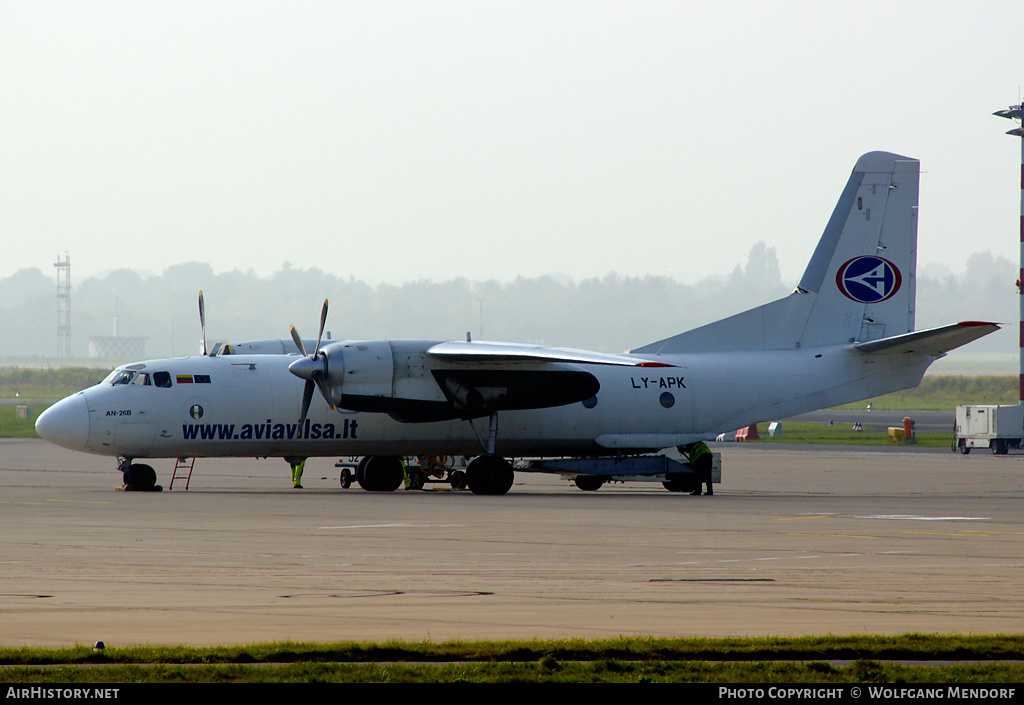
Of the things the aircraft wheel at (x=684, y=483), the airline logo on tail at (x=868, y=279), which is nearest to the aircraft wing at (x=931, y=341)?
the airline logo on tail at (x=868, y=279)

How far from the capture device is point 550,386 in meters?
30.1

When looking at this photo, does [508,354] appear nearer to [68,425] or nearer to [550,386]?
[550,386]

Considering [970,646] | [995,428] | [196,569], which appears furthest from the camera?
[995,428]

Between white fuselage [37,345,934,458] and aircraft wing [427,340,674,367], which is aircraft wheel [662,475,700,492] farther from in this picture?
aircraft wing [427,340,674,367]

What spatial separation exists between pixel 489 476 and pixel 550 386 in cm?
265

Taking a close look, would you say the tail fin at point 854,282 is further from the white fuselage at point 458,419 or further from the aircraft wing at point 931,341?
the aircraft wing at point 931,341

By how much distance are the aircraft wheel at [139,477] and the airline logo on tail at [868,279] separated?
18.4 meters

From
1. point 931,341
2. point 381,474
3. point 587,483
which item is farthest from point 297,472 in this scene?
point 931,341

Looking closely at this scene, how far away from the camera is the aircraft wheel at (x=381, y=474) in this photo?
105 ft

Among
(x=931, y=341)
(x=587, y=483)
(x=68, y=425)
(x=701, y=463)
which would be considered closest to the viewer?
(x=68, y=425)

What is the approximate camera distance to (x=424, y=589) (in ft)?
40.0
